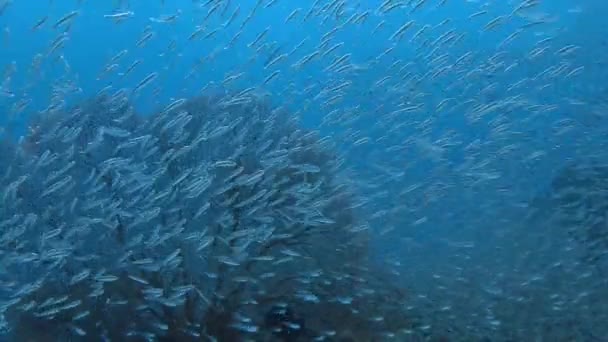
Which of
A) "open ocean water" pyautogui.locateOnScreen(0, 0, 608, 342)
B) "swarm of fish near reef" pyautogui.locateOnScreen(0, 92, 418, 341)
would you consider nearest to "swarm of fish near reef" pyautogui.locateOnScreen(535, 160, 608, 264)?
"open ocean water" pyautogui.locateOnScreen(0, 0, 608, 342)

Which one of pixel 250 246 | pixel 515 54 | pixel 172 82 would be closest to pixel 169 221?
pixel 250 246

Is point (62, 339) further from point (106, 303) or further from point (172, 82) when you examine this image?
point (172, 82)

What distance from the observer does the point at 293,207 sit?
22.9 feet

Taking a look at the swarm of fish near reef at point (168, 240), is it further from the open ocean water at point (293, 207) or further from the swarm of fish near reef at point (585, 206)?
the swarm of fish near reef at point (585, 206)

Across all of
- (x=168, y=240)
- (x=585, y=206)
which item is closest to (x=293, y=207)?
(x=168, y=240)

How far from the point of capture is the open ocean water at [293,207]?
6.81 m

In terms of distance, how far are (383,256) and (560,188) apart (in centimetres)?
294

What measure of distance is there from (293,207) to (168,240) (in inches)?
58.4

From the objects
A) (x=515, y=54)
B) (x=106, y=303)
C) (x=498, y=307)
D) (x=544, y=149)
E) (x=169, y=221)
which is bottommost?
(x=106, y=303)

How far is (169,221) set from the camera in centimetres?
698

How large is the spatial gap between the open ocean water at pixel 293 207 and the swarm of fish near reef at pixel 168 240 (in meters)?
0.03

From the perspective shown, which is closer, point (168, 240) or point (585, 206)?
point (168, 240)

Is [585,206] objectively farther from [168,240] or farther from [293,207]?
[168,240]

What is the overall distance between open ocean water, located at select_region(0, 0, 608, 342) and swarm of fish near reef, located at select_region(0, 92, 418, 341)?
0.03 meters
